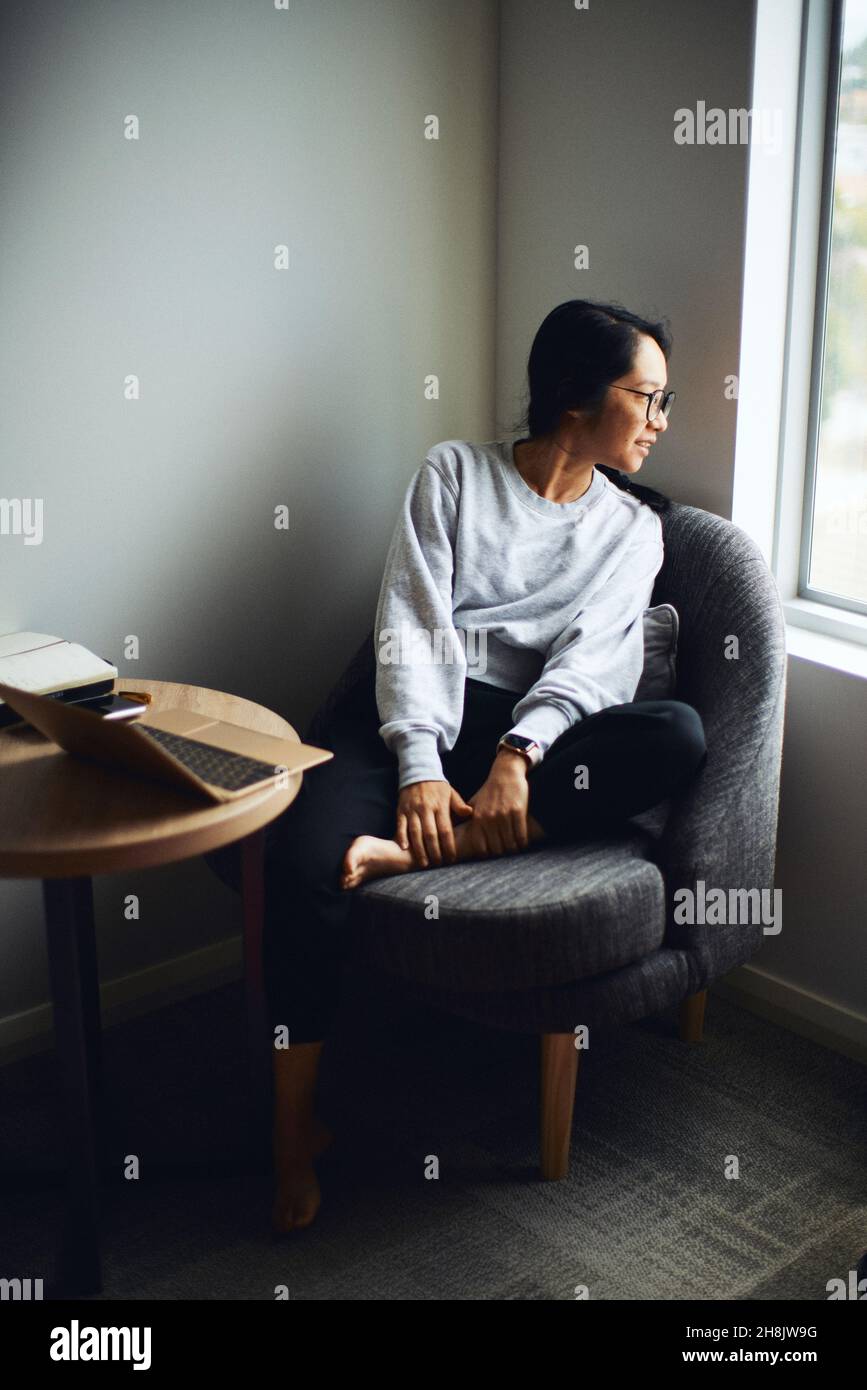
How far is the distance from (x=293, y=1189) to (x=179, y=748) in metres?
0.59

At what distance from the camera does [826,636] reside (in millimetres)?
2006

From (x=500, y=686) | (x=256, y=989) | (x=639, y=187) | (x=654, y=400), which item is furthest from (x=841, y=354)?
(x=256, y=989)

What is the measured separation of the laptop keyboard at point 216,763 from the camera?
140 cm

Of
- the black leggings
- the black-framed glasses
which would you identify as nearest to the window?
the black-framed glasses

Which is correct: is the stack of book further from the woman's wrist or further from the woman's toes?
the woman's toes

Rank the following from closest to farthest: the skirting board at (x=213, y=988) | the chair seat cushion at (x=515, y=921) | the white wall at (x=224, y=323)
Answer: the chair seat cushion at (x=515, y=921) < the white wall at (x=224, y=323) < the skirting board at (x=213, y=988)

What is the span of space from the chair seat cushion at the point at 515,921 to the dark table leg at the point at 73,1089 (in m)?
0.36

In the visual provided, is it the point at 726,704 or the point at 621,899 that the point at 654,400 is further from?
the point at 621,899

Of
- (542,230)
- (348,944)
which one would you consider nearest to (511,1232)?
(348,944)

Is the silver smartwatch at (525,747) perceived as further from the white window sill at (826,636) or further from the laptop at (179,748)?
the white window sill at (826,636)

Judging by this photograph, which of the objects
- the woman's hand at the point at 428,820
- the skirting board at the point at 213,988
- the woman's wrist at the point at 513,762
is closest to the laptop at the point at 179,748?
the woman's hand at the point at 428,820

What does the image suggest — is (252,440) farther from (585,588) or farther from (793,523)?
(793,523)

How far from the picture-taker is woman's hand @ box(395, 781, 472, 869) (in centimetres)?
165

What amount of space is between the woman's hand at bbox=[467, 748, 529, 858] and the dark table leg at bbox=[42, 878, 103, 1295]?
1.70 feet
